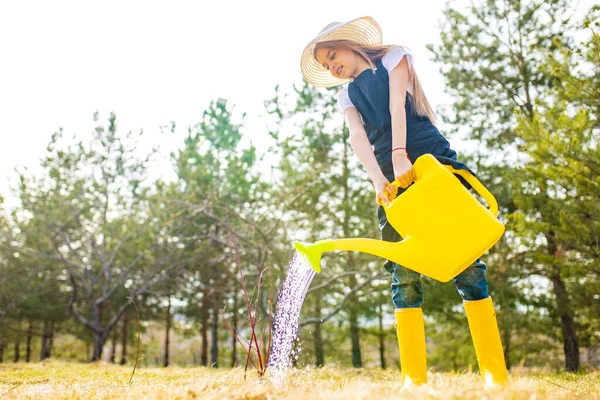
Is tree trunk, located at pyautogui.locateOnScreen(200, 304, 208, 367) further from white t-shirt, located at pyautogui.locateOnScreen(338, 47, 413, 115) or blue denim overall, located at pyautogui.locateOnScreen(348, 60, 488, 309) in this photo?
white t-shirt, located at pyautogui.locateOnScreen(338, 47, 413, 115)

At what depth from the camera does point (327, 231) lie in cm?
926

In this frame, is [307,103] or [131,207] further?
[131,207]

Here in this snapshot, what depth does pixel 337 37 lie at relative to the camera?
195 cm

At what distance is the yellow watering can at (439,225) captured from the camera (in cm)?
157

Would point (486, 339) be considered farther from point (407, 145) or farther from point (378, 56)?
point (378, 56)

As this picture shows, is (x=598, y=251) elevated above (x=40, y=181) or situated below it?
below

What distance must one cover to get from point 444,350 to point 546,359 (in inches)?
103

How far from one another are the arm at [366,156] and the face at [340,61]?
0.15 meters

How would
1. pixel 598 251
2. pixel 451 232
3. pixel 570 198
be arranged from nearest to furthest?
pixel 451 232 < pixel 598 251 < pixel 570 198

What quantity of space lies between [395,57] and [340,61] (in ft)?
0.75

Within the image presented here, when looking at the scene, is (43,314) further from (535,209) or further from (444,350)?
(535,209)

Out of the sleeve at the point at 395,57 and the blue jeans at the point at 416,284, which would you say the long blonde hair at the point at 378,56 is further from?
the blue jeans at the point at 416,284

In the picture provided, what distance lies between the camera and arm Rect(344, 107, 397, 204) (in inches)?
68.9

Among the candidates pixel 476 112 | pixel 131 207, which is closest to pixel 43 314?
pixel 131 207
